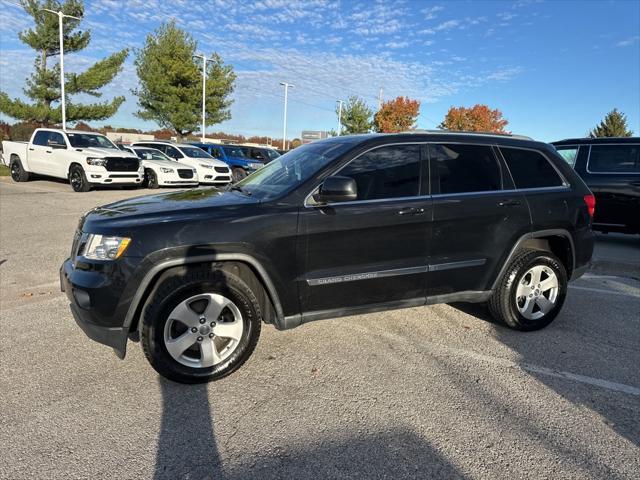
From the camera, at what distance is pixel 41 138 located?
15242 millimetres

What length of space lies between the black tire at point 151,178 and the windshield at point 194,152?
2.25 m

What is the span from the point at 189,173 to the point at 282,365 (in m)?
14.0

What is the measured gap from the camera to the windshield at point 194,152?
→ 1812 cm

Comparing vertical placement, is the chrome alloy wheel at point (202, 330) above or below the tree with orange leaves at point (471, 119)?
below

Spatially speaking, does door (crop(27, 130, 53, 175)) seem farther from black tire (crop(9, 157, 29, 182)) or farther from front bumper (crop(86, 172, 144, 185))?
front bumper (crop(86, 172, 144, 185))

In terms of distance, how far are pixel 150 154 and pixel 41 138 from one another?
3485 millimetres

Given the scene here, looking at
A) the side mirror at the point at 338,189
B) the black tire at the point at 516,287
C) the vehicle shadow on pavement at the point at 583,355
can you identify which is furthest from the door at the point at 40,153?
the black tire at the point at 516,287

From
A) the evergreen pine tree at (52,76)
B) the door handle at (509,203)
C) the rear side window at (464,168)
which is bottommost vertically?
the door handle at (509,203)

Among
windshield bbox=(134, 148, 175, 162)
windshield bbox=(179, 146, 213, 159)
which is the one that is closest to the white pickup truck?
windshield bbox=(134, 148, 175, 162)

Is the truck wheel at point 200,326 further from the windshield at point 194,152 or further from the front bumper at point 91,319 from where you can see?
the windshield at point 194,152

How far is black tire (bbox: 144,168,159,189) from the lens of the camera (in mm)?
15922

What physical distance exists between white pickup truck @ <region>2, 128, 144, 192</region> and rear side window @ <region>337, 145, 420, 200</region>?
12.5 metres

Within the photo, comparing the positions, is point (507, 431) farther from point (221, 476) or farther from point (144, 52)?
point (144, 52)

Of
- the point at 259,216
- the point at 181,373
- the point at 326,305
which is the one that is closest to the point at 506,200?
Answer: the point at 326,305
